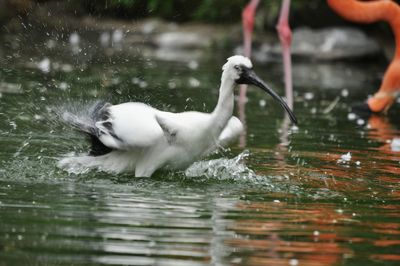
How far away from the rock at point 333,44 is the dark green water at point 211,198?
6.73m

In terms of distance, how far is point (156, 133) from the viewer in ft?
20.9

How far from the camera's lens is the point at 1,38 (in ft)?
52.8

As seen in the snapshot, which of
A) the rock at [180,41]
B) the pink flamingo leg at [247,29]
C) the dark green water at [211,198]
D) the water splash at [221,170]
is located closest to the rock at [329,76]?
the pink flamingo leg at [247,29]

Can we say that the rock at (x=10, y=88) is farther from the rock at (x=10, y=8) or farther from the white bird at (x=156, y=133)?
the white bird at (x=156, y=133)

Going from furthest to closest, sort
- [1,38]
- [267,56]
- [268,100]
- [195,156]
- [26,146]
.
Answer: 1. [267,56]
2. [1,38]
3. [268,100]
4. [26,146]
5. [195,156]

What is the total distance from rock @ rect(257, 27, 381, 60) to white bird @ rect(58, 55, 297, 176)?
36.5 ft

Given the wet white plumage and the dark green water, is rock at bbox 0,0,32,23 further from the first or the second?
the wet white plumage

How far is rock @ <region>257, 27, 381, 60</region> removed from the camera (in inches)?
693

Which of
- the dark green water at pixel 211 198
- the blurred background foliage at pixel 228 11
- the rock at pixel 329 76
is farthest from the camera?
the blurred background foliage at pixel 228 11

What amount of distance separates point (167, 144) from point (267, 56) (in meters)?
11.8

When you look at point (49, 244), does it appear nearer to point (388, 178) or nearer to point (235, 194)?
point (235, 194)

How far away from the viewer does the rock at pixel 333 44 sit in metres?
17.6

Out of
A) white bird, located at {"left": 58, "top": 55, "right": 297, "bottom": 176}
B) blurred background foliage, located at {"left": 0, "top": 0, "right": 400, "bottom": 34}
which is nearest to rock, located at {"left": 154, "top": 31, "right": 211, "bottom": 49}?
blurred background foliage, located at {"left": 0, "top": 0, "right": 400, "bottom": 34}

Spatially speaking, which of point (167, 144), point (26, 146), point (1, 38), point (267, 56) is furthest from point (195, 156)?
point (267, 56)
